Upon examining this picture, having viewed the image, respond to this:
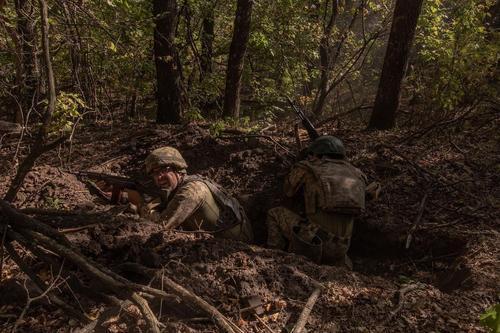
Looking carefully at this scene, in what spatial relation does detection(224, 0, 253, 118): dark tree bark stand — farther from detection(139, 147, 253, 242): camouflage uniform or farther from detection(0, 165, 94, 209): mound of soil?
detection(0, 165, 94, 209): mound of soil

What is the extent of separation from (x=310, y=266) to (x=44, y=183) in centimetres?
304

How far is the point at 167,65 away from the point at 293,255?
4.40 metres

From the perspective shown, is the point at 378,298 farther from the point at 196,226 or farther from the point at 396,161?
the point at 396,161

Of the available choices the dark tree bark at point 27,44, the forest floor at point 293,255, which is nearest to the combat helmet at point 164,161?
the forest floor at point 293,255

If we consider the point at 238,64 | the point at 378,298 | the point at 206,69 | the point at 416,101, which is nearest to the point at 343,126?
the point at 416,101

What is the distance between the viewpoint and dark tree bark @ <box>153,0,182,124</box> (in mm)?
6848

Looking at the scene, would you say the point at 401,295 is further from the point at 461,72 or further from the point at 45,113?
the point at 461,72

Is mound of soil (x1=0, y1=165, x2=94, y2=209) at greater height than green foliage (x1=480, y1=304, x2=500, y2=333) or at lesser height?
lesser

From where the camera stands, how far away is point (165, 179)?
15.7 ft

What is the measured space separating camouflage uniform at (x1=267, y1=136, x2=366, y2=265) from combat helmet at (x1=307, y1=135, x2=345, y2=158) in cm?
14

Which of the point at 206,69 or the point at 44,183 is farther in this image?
the point at 206,69

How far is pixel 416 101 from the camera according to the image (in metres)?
8.81

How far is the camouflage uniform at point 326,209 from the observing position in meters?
4.89

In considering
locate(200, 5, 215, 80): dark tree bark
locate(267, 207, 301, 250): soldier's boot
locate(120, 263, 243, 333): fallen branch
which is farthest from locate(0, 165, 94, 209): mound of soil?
locate(200, 5, 215, 80): dark tree bark
